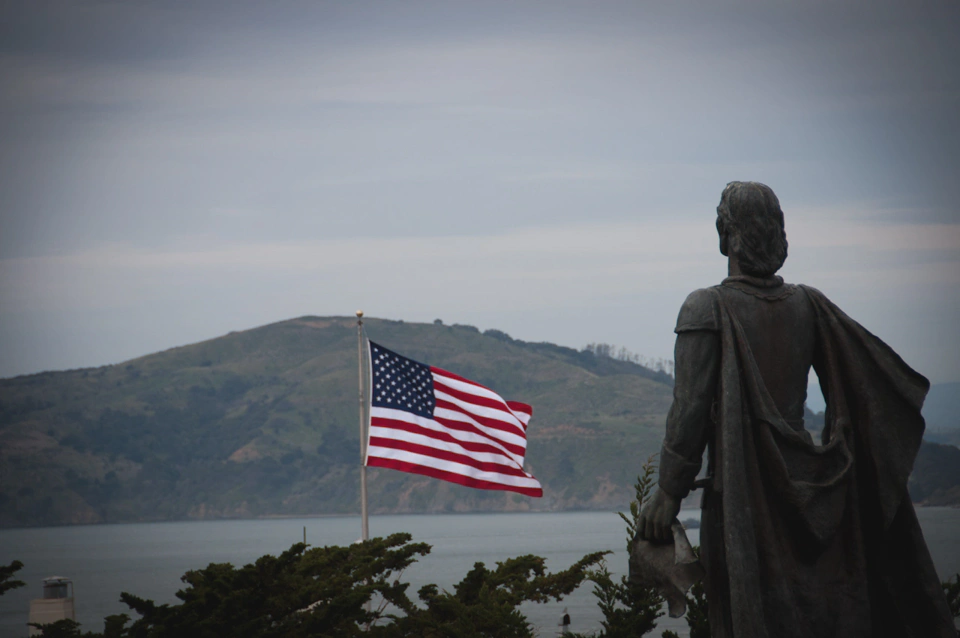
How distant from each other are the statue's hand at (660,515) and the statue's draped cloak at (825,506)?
6.9 inches

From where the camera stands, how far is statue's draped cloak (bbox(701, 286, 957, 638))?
17.8 feet

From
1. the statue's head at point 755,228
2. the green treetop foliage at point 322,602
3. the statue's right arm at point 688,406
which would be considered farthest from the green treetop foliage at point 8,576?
the statue's head at point 755,228

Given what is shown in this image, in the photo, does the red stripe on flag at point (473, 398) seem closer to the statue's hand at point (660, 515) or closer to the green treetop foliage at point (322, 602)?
the green treetop foliage at point (322, 602)

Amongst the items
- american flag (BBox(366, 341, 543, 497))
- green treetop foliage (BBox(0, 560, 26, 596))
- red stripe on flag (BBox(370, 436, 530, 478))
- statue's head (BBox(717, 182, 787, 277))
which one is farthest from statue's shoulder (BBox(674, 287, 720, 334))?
red stripe on flag (BBox(370, 436, 530, 478))

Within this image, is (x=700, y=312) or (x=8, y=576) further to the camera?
(x=8, y=576)

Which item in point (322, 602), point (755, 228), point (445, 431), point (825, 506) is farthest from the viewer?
point (445, 431)

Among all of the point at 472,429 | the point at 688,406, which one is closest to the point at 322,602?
the point at 472,429

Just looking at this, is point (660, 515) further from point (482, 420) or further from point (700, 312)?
point (482, 420)

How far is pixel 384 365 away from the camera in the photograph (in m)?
17.5

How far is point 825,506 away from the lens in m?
5.54

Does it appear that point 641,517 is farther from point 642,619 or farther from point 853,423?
point 642,619

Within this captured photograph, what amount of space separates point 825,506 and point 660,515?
2.47 ft

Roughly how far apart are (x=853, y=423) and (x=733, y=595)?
107 centimetres

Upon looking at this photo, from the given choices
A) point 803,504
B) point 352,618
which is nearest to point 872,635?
point 803,504
